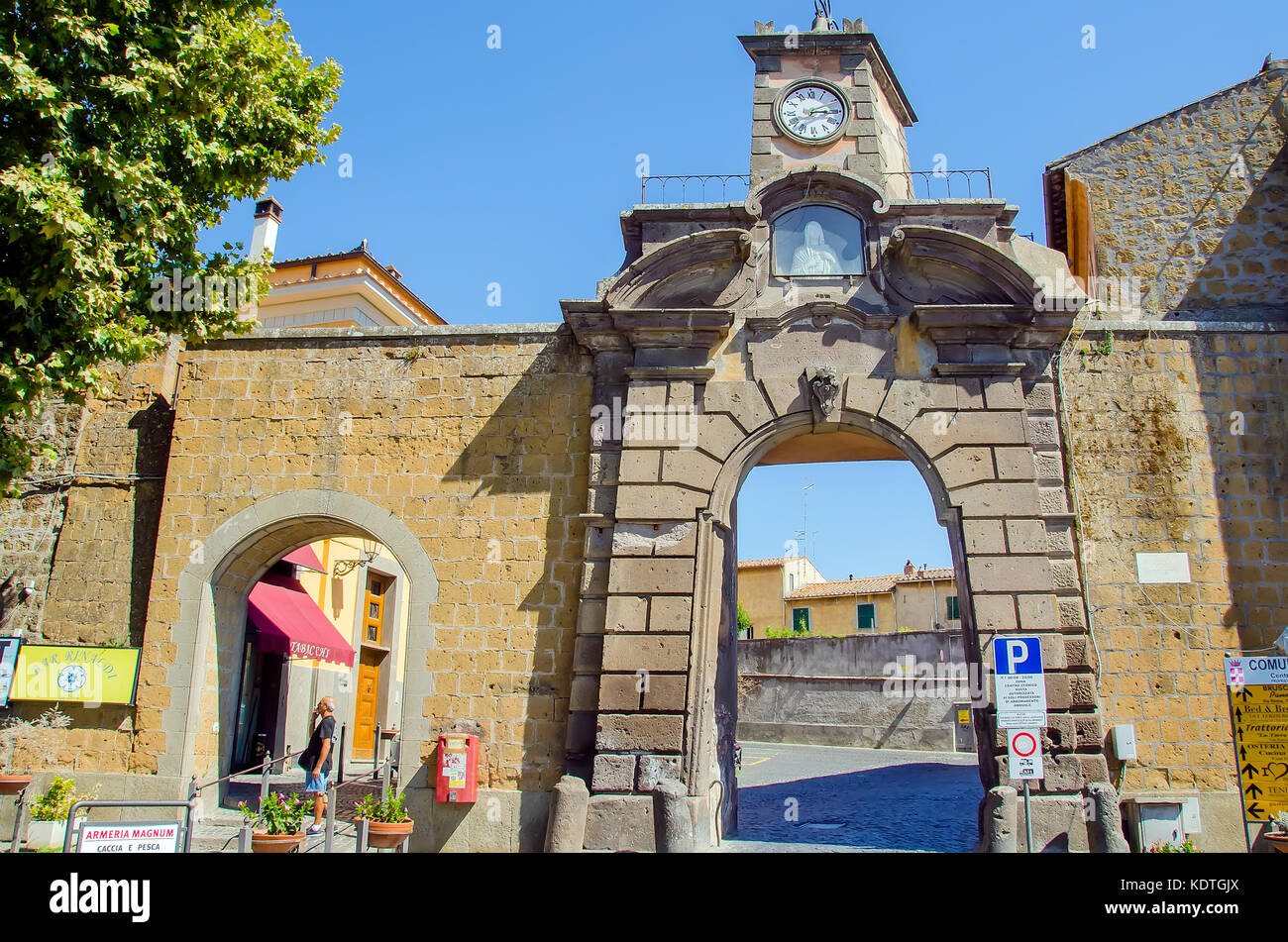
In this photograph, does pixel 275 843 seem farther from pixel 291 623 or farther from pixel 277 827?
pixel 291 623

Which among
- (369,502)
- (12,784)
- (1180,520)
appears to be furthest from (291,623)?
(1180,520)

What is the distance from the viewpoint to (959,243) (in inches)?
366

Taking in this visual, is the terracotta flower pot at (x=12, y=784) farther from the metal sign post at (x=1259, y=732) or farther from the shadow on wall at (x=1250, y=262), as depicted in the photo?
the shadow on wall at (x=1250, y=262)

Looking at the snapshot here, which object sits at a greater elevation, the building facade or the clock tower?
the clock tower

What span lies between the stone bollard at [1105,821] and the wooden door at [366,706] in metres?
13.4

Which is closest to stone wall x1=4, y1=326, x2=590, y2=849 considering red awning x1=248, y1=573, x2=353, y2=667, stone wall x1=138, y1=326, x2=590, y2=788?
stone wall x1=138, y1=326, x2=590, y2=788

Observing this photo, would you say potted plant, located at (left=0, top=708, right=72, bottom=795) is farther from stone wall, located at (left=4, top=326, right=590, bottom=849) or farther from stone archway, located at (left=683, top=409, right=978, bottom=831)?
stone archway, located at (left=683, top=409, right=978, bottom=831)

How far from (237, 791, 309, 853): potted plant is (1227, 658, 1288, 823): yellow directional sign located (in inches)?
→ 320

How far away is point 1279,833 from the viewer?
7.55 metres

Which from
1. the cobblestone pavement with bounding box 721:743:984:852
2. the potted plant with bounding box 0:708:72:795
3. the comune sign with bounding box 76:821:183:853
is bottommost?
the cobblestone pavement with bounding box 721:743:984:852

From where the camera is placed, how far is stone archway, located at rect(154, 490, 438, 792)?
934cm
